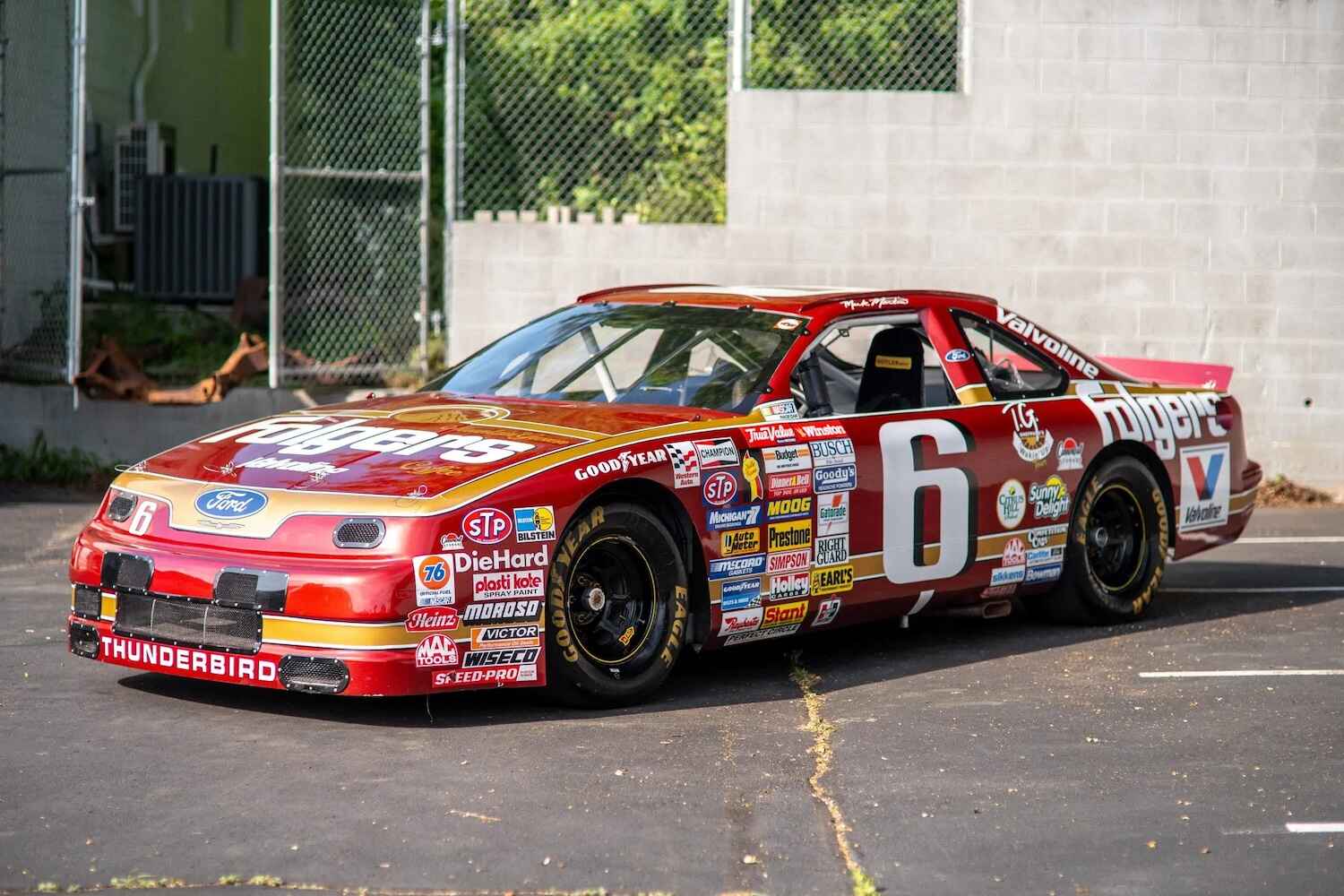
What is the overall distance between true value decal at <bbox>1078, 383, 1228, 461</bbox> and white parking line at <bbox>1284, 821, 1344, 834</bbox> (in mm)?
3313

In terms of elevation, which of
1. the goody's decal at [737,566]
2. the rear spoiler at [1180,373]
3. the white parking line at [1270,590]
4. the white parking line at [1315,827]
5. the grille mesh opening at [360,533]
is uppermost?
the rear spoiler at [1180,373]

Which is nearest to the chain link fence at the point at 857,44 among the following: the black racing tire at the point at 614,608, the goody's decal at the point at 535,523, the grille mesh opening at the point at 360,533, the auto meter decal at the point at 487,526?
the black racing tire at the point at 614,608

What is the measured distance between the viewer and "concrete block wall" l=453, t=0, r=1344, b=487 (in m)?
13.0

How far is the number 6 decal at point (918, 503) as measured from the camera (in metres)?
7.25

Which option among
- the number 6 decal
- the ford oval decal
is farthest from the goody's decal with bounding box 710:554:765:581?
the ford oval decal

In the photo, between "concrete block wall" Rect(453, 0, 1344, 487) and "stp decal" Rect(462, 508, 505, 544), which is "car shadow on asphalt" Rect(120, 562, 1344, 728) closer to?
"stp decal" Rect(462, 508, 505, 544)

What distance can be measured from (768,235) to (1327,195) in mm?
4007

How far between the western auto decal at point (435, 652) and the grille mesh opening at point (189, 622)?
524 millimetres

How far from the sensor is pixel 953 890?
14.5 ft

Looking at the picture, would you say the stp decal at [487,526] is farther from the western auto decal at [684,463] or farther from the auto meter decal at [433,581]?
the western auto decal at [684,463]

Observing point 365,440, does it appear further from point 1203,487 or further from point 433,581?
point 1203,487

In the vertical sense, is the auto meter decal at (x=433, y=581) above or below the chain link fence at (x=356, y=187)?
below

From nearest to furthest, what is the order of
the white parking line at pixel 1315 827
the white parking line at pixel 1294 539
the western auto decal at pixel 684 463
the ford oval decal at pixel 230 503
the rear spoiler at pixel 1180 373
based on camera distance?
the white parking line at pixel 1315 827 → the ford oval decal at pixel 230 503 → the western auto decal at pixel 684 463 → the rear spoiler at pixel 1180 373 → the white parking line at pixel 1294 539

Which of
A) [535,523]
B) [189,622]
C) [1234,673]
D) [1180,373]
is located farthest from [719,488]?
[1180,373]
